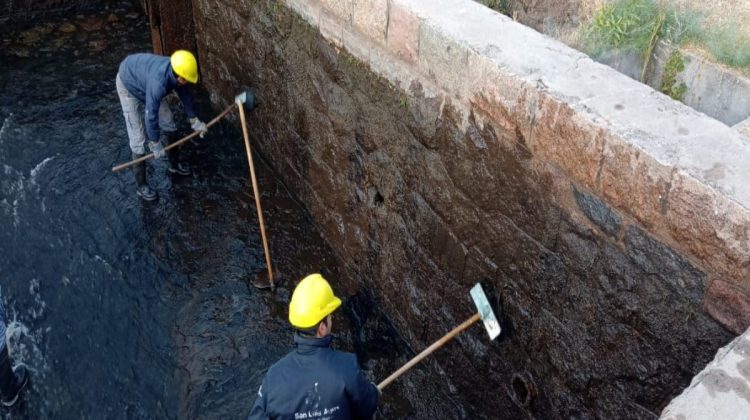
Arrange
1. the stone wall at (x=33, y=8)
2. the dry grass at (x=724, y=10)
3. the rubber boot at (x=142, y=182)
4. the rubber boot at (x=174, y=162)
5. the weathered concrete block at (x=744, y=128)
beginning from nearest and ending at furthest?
the weathered concrete block at (x=744, y=128), the dry grass at (x=724, y=10), the rubber boot at (x=142, y=182), the rubber boot at (x=174, y=162), the stone wall at (x=33, y=8)

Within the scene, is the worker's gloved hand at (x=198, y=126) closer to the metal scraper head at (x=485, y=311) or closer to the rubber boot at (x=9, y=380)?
the rubber boot at (x=9, y=380)

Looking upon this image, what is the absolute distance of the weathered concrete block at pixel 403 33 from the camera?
359 centimetres

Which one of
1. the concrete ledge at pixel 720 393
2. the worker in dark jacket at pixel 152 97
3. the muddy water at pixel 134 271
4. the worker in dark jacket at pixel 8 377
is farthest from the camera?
the worker in dark jacket at pixel 152 97

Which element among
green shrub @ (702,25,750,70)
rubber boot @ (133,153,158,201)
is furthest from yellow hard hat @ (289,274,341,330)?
rubber boot @ (133,153,158,201)

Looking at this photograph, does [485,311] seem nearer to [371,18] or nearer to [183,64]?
[371,18]

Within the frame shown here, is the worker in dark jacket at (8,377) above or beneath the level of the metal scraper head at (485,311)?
beneath

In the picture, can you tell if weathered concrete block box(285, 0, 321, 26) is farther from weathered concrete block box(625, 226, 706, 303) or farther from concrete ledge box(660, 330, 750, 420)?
concrete ledge box(660, 330, 750, 420)

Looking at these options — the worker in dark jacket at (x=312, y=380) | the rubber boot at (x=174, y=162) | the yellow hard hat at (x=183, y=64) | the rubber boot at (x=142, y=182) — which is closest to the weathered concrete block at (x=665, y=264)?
the worker in dark jacket at (x=312, y=380)

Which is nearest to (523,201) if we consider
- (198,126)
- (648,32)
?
(648,32)

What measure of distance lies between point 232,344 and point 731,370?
348 cm

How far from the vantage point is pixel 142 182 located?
610 cm

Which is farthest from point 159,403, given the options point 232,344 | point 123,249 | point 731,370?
point 731,370

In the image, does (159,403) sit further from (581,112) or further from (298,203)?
(581,112)

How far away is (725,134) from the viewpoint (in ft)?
8.73
